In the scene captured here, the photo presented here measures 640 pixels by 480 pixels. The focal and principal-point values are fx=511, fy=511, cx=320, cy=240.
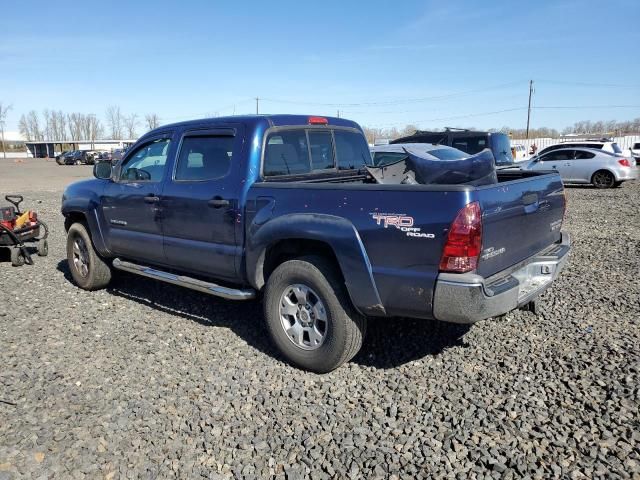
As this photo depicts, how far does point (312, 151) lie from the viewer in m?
4.83

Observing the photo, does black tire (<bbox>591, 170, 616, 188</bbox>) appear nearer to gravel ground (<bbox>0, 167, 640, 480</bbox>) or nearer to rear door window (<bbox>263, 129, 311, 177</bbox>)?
gravel ground (<bbox>0, 167, 640, 480</bbox>)

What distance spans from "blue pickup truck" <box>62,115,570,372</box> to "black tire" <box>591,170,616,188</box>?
1556 centimetres

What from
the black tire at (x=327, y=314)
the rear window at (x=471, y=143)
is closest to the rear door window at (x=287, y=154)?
the black tire at (x=327, y=314)

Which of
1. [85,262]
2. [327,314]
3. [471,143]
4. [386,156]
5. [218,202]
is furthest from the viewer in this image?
[471,143]

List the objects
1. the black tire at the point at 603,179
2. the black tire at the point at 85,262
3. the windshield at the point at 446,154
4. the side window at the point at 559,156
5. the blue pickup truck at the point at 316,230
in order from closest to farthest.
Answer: the blue pickup truck at the point at 316,230, the black tire at the point at 85,262, the windshield at the point at 446,154, the black tire at the point at 603,179, the side window at the point at 559,156

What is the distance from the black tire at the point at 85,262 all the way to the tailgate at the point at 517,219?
4603 mm

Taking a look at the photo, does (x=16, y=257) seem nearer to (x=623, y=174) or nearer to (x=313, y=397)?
(x=313, y=397)

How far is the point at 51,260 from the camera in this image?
800 centimetres

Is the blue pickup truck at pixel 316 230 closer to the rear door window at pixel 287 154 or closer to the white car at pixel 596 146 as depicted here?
the rear door window at pixel 287 154

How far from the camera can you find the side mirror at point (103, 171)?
580 centimetres

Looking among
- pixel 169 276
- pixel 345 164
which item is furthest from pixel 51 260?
pixel 345 164

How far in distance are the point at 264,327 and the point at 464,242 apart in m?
2.41

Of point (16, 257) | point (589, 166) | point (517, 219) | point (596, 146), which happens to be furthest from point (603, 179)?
point (16, 257)

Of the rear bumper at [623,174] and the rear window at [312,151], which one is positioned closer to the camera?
the rear window at [312,151]
